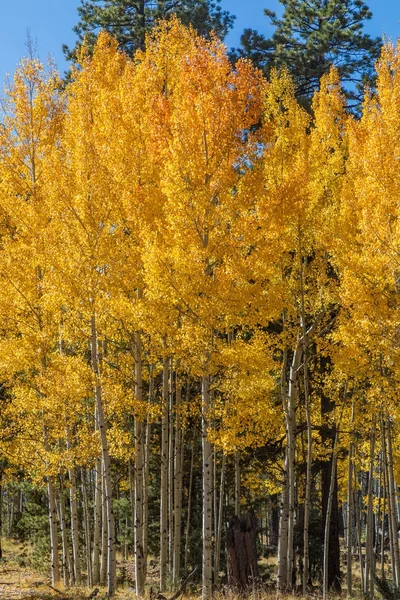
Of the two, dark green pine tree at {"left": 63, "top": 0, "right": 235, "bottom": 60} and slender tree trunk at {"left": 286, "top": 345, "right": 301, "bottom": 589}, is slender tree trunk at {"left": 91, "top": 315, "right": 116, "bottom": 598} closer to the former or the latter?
slender tree trunk at {"left": 286, "top": 345, "right": 301, "bottom": 589}

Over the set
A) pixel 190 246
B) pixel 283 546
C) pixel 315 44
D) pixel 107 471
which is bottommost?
pixel 283 546

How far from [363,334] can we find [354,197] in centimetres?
254

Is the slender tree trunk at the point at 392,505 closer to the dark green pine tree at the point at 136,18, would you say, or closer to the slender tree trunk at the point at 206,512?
the slender tree trunk at the point at 206,512

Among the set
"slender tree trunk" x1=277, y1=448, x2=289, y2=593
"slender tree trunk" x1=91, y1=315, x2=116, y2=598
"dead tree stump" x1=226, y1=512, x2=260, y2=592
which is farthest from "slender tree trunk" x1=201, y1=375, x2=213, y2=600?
"slender tree trunk" x1=277, y1=448, x2=289, y2=593

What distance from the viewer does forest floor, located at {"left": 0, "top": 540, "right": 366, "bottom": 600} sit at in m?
8.29

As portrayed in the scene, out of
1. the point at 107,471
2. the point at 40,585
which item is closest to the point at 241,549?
the point at 107,471

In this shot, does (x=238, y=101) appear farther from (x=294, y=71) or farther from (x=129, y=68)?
(x=294, y=71)

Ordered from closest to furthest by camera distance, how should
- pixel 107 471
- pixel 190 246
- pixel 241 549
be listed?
pixel 190 246 < pixel 241 549 < pixel 107 471

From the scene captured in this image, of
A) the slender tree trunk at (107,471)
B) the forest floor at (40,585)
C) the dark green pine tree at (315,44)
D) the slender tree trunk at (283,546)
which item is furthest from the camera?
the dark green pine tree at (315,44)

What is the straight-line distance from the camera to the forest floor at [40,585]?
8289 mm

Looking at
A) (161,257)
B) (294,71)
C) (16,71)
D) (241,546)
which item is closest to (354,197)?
(161,257)

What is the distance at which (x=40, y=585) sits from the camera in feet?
36.2

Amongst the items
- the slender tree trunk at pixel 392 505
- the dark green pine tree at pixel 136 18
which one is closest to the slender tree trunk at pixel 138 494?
the slender tree trunk at pixel 392 505

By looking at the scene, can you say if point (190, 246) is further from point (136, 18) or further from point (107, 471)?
point (136, 18)
